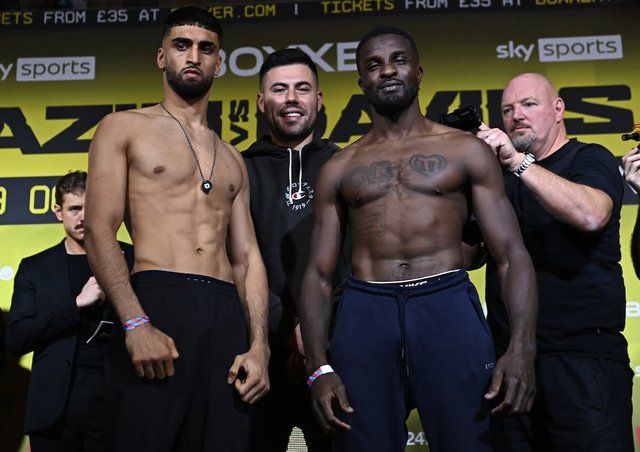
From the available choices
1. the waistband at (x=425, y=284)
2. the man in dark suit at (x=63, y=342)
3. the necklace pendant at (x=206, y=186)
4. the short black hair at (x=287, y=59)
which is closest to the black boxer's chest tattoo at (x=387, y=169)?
the waistband at (x=425, y=284)

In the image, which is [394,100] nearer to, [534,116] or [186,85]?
[186,85]

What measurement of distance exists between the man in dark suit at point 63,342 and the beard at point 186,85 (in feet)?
2.81

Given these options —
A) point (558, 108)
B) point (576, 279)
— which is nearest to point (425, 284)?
point (576, 279)

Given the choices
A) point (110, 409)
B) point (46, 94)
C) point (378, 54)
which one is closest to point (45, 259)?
point (46, 94)

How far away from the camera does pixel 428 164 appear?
2248mm

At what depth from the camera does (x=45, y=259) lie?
3.33 meters

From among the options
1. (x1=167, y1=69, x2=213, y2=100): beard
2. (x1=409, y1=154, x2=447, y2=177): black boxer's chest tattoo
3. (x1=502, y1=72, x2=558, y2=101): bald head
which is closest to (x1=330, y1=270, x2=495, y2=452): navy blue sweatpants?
(x1=409, y1=154, x2=447, y2=177): black boxer's chest tattoo

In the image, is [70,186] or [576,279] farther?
[70,186]

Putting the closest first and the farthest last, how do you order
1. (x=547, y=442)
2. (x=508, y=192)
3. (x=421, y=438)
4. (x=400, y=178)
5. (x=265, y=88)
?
(x=400, y=178)
(x=547, y=442)
(x=508, y=192)
(x=265, y=88)
(x=421, y=438)

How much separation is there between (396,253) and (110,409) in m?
0.84

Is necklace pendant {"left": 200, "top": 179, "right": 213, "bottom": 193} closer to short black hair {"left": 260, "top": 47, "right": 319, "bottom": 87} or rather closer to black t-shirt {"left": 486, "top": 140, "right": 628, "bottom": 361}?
short black hair {"left": 260, "top": 47, "right": 319, "bottom": 87}

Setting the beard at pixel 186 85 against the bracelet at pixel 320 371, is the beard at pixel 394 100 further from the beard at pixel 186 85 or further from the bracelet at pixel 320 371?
the bracelet at pixel 320 371

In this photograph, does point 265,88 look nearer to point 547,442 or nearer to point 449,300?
point 449,300

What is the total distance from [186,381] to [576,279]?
123 cm
